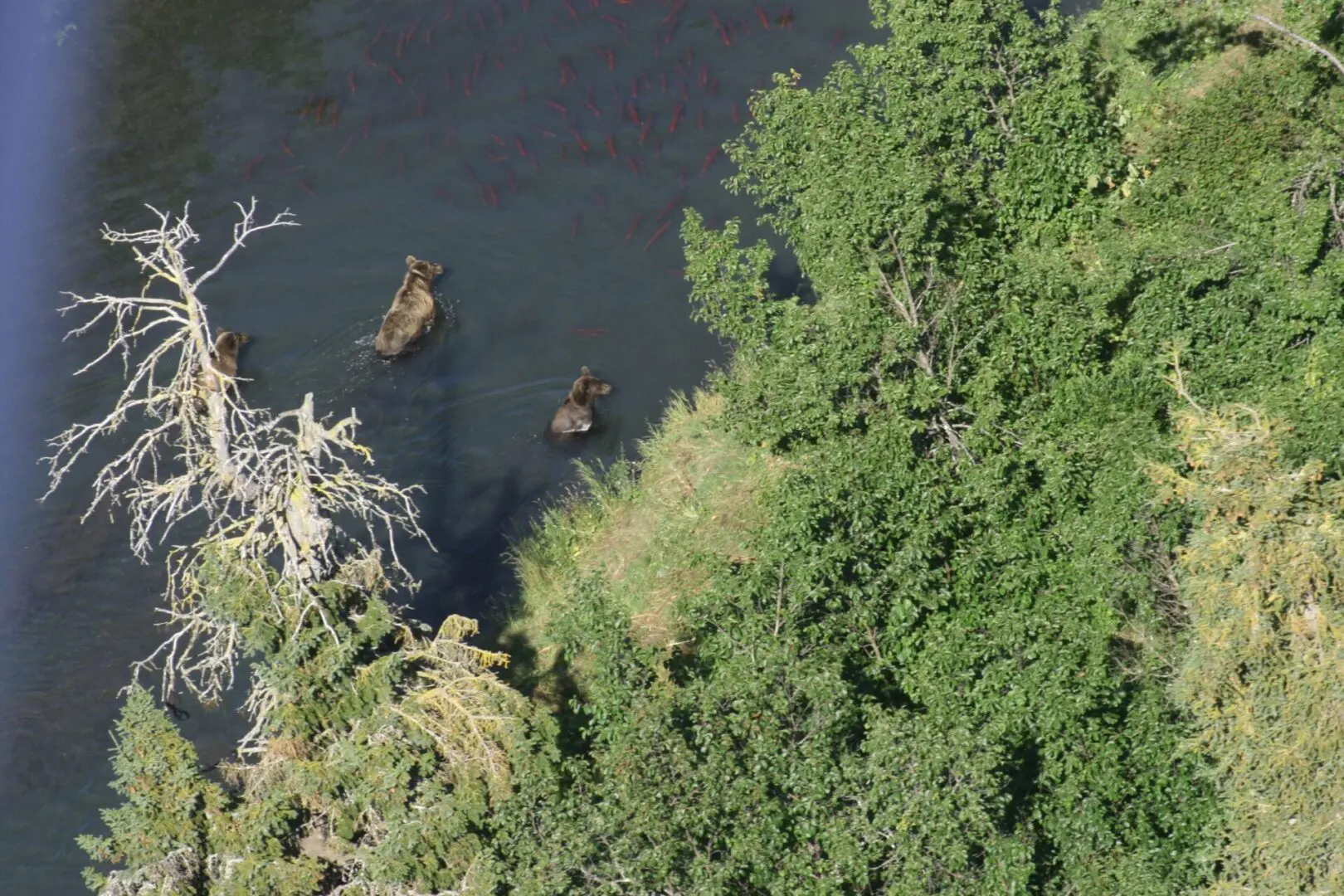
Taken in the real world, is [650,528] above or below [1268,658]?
below

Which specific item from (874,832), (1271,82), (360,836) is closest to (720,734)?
(874,832)

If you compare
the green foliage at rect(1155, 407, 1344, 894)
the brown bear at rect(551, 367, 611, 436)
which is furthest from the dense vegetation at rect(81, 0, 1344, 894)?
the brown bear at rect(551, 367, 611, 436)

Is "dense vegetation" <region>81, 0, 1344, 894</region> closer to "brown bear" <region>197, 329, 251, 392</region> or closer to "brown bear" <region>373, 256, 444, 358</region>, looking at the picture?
"brown bear" <region>373, 256, 444, 358</region>

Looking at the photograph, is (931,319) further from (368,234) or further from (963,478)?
(368,234)

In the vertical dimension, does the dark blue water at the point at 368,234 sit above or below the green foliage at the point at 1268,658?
below

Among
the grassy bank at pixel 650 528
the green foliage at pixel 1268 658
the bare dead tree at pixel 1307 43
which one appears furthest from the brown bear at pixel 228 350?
the green foliage at pixel 1268 658

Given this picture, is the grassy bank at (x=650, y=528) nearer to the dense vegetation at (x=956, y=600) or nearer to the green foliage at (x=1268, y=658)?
the dense vegetation at (x=956, y=600)

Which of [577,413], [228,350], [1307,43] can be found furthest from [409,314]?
[1307,43]

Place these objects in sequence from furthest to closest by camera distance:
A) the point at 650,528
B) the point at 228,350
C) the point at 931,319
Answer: the point at 228,350
the point at 650,528
the point at 931,319
